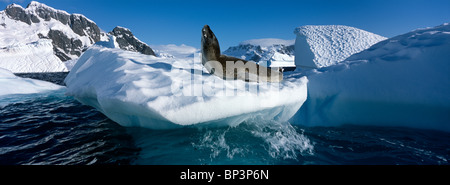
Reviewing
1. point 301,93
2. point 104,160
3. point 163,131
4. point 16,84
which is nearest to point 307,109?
point 301,93

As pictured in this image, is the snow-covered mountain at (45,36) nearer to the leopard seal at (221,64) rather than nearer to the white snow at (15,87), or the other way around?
the white snow at (15,87)

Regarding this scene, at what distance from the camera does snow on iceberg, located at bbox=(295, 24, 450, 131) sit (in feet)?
11.1

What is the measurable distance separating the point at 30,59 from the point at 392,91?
62.8m

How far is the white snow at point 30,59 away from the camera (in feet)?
135

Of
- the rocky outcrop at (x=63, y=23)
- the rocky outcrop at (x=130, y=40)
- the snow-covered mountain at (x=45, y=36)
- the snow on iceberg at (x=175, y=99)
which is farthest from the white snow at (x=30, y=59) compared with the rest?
the rocky outcrop at (x=130, y=40)

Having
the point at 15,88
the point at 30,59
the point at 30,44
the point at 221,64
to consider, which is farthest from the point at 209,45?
the point at 30,44

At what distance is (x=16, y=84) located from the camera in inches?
317

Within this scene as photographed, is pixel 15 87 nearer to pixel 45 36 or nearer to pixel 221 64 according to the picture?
pixel 221 64

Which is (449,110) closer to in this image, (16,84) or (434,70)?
(434,70)

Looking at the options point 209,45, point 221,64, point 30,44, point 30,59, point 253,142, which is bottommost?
point 253,142

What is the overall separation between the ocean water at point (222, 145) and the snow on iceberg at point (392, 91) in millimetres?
346

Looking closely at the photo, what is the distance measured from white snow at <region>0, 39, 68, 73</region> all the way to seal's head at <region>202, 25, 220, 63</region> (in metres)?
55.3

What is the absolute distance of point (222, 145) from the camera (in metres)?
2.44
